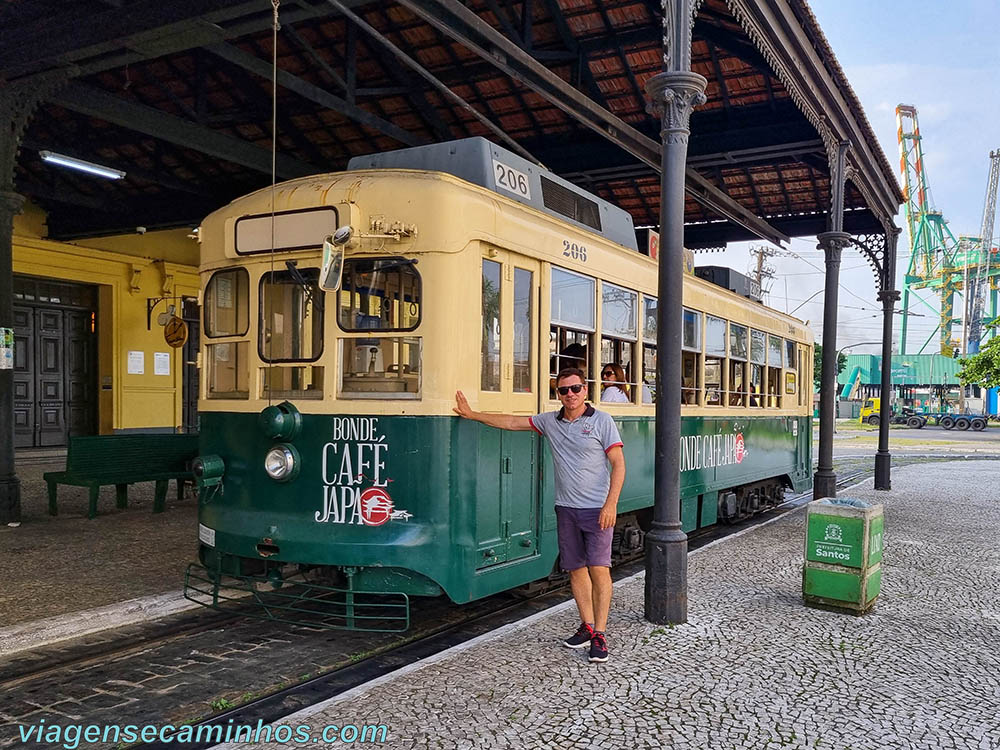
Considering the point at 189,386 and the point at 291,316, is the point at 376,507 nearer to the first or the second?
the point at 291,316

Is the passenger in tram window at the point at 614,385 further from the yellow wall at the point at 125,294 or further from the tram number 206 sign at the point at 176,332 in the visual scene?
the yellow wall at the point at 125,294

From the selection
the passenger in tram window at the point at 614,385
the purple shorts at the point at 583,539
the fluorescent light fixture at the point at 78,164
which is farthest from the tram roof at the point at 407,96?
the purple shorts at the point at 583,539

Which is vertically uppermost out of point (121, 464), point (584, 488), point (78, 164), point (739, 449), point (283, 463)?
point (78, 164)

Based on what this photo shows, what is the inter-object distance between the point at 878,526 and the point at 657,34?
624 cm

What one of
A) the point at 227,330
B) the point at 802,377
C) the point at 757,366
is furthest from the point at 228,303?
the point at 802,377

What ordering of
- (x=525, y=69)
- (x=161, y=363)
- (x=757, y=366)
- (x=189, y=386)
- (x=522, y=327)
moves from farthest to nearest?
1. (x=189, y=386)
2. (x=161, y=363)
3. (x=757, y=366)
4. (x=525, y=69)
5. (x=522, y=327)

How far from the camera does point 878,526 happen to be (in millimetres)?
6051

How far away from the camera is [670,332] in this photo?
575 cm

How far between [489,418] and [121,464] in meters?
6.45

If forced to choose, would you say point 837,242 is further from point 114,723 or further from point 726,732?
point 114,723

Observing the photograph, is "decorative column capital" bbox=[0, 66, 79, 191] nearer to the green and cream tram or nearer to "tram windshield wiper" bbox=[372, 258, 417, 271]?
the green and cream tram

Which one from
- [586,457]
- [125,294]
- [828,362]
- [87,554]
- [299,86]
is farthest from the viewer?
[125,294]

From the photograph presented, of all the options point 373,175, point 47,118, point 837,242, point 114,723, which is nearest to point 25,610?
point 114,723

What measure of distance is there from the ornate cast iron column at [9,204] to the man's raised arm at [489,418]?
6.34 metres
